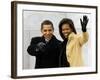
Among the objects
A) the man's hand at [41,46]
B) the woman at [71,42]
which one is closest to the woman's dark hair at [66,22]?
the woman at [71,42]

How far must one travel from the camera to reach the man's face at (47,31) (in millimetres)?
1964

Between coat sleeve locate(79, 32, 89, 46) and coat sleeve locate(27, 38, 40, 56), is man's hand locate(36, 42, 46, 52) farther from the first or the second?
coat sleeve locate(79, 32, 89, 46)

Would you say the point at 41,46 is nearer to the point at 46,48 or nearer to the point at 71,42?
the point at 46,48

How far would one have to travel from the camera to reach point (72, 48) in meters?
2.07

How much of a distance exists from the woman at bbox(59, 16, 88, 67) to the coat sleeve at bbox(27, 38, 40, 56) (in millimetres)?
218

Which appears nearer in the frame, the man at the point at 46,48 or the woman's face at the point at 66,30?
the man at the point at 46,48

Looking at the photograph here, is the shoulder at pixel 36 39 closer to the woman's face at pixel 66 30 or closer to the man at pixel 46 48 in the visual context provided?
the man at pixel 46 48

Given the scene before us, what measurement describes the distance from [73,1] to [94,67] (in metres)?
0.59

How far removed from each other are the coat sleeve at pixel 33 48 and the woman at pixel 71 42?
0.22 meters

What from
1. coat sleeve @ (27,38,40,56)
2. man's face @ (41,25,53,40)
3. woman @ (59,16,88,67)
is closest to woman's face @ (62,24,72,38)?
woman @ (59,16,88,67)

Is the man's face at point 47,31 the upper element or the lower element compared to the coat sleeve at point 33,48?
upper

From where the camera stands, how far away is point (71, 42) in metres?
2.06

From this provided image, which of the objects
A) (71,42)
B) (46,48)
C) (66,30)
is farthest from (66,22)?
(46,48)

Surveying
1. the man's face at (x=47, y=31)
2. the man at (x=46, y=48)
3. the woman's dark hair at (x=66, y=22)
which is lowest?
the man at (x=46, y=48)
